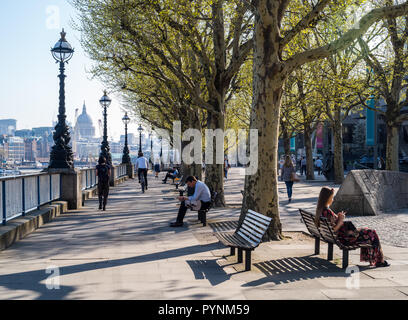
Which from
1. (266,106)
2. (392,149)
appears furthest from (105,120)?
(266,106)

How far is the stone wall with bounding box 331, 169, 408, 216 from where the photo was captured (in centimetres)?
1462

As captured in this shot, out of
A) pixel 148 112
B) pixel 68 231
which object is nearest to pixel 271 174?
pixel 68 231

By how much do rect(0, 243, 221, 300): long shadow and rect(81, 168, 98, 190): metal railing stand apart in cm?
1279

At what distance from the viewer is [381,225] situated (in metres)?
12.6

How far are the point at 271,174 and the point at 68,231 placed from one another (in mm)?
4897

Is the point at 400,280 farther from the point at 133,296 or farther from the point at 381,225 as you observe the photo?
the point at 381,225

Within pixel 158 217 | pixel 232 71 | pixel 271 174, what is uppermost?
pixel 232 71

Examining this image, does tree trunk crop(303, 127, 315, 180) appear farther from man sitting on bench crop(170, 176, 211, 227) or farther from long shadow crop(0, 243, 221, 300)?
long shadow crop(0, 243, 221, 300)

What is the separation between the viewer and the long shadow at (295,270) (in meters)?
6.81

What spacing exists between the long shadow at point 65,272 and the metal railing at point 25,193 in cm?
304

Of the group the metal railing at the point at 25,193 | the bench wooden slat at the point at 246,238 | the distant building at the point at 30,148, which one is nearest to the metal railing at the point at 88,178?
the metal railing at the point at 25,193

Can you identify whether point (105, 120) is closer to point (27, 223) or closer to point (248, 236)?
point (27, 223)

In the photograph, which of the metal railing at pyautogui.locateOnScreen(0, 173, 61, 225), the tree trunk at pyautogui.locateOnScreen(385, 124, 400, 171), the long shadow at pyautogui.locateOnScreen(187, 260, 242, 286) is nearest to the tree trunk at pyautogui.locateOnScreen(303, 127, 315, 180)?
the tree trunk at pyautogui.locateOnScreen(385, 124, 400, 171)

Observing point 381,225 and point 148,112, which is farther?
point 148,112
